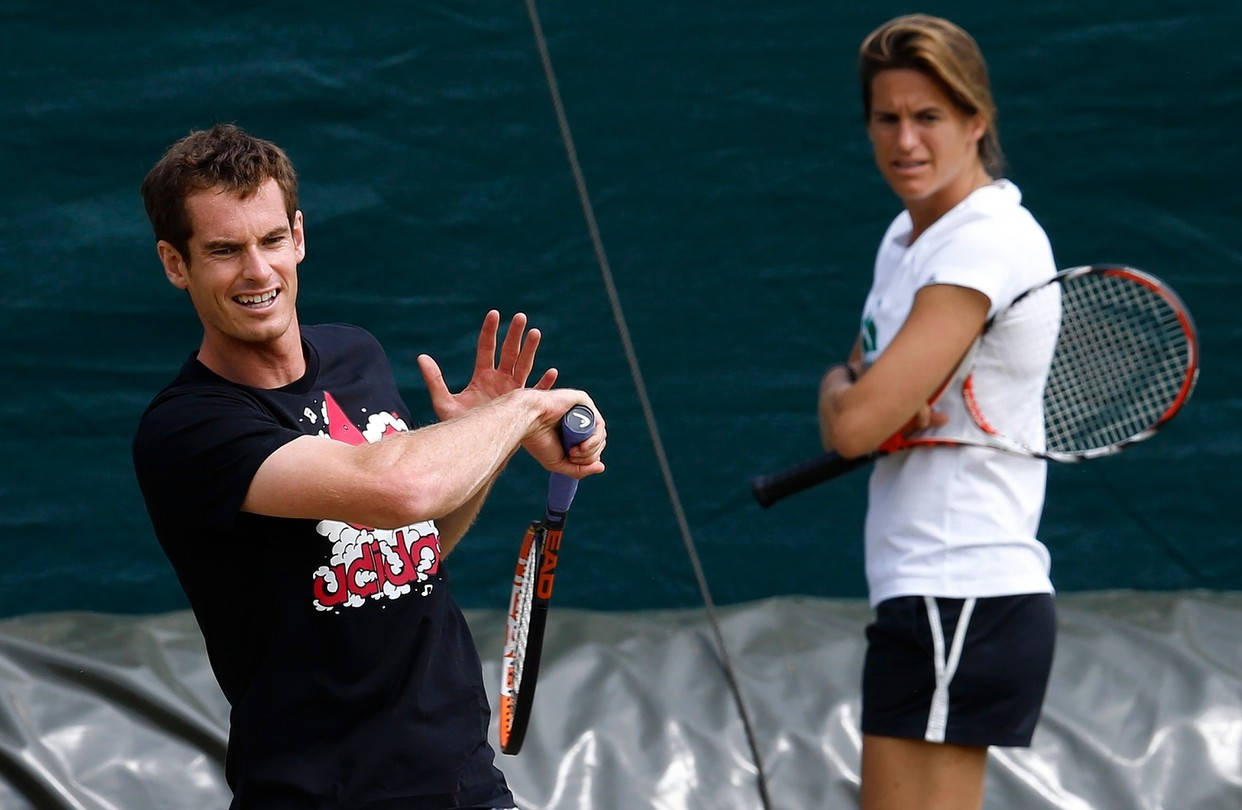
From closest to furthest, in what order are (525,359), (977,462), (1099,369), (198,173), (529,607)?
(198,173), (525,359), (977,462), (529,607), (1099,369)

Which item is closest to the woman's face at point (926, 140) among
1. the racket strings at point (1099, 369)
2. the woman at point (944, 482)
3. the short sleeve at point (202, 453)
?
Answer: the woman at point (944, 482)

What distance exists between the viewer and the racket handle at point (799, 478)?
2457 mm

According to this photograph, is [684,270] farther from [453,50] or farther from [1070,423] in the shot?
[1070,423]

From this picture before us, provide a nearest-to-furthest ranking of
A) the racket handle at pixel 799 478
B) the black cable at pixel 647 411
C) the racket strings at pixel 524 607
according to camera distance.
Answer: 1. the racket strings at pixel 524 607
2. the racket handle at pixel 799 478
3. the black cable at pixel 647 411

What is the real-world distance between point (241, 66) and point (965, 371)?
68.8 inches

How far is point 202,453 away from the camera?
Result: 1.78 meters

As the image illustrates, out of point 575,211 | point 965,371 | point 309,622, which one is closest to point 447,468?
point 309,622

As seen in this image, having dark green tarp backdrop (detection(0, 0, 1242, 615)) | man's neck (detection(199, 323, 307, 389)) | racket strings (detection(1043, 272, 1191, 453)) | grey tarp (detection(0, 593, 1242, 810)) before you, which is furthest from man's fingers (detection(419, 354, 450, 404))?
dark green tarp backdrop (detection(0, 0, 1242, 615))

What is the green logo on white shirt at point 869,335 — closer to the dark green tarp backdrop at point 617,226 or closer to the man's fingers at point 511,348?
the man's fingers at point 511,348

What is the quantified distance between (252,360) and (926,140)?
946 millimetres

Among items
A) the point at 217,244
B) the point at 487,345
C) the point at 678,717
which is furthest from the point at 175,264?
the point at 678,717

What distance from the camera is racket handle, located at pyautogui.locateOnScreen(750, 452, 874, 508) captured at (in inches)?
96.7

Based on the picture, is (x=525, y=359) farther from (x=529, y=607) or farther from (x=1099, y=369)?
(x=1099, y=369)

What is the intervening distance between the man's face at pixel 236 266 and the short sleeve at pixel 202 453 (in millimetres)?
86
